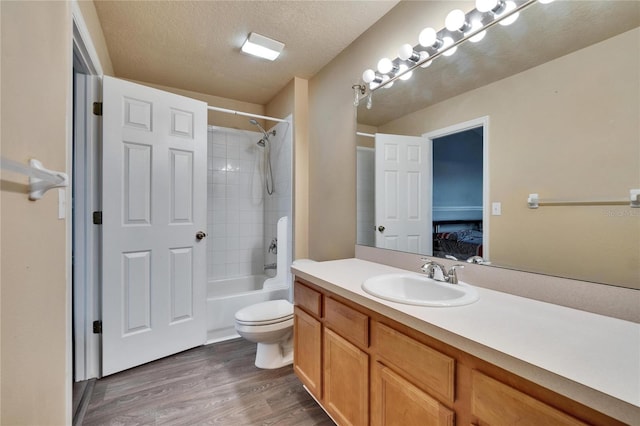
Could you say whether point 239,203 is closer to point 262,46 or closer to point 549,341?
point 262,46

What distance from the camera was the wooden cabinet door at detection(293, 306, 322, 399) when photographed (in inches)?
55.1

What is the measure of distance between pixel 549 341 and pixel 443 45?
141 cm

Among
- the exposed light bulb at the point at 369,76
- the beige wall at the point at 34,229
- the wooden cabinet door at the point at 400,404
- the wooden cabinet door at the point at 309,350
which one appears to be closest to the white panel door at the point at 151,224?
the beige wall at the point at 34,229

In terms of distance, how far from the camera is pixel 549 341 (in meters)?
0.70

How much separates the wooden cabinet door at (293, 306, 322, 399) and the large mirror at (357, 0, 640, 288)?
28.8 inches

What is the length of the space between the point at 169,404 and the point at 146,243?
3.48 ft

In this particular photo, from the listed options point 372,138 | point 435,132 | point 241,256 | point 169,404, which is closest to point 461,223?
point 435,132

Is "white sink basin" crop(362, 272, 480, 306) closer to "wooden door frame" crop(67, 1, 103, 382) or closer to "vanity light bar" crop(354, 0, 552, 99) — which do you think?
"vanity light bar" crop(354, 0, 552, 99)

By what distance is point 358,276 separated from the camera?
1421mm

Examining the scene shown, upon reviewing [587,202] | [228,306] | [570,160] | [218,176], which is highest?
[218,176]

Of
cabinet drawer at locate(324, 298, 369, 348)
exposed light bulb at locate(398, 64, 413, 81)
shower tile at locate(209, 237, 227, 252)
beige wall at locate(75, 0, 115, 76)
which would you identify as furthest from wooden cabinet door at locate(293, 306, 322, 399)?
beige wall at locate(75, 0, 115, 76)

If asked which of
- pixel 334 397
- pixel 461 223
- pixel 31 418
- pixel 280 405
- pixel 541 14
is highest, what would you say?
pixel 541 14

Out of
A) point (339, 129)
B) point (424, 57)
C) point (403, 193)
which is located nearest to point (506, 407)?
point (403, 193)

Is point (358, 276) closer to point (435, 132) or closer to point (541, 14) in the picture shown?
point (435, 132)
